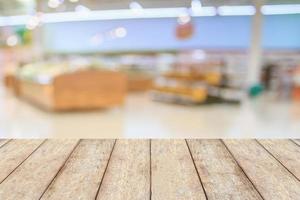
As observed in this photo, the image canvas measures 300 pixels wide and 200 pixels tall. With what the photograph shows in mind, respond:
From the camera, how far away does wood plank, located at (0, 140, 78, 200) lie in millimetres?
1142

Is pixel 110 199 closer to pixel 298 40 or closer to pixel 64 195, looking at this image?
pixel 64 195

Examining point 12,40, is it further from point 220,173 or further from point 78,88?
point 220,173

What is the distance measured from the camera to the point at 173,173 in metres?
1.31

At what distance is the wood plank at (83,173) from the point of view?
114 centimetres

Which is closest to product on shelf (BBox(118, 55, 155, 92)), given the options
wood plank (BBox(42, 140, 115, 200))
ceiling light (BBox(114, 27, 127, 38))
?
ceiling light (BBox(114, 27, 127, 38))

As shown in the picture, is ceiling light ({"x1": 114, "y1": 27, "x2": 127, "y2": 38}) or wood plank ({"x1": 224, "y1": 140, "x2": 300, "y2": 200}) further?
ceiling light ({"x1": 114, "y1": 27, "x2": 127, "y2": 38})

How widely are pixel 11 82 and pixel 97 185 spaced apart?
34.3 feet

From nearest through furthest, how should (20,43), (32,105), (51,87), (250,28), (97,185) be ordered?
(97,185)
(51,87)
(32,105)
(250,28)
(20,43)

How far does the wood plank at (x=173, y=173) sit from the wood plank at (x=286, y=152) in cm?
39

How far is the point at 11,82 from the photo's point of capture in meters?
10.8

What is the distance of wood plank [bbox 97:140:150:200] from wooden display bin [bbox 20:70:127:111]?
17.1 ft

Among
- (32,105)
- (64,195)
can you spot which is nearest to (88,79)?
(32,105)

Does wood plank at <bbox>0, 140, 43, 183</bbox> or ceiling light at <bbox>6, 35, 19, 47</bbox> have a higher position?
ceiling light at <bbox>6, 35, 19, 47</bbox>

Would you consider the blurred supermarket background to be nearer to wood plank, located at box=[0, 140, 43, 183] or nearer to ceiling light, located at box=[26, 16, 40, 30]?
ceiling light, located at box=[26, 16, 40, 30]
